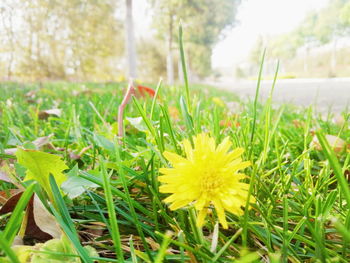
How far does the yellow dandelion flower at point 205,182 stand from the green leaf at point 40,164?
0.57ft

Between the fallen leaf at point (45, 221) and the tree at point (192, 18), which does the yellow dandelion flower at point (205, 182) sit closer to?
the fallen leaf at point (45, 221)

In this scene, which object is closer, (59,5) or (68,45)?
(59,5)

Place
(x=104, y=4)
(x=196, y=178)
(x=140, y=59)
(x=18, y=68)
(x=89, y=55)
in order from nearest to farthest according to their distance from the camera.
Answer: (x=196, y=178)
(x=18, y=68)
(x=104, y=4)
(x=89, y=55)
(x=140, y=59)

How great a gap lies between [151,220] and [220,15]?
15.1 m

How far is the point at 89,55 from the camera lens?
13555 mm

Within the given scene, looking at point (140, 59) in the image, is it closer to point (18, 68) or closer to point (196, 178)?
point (18, 68)

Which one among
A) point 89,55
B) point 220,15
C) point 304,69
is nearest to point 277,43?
point 304,69

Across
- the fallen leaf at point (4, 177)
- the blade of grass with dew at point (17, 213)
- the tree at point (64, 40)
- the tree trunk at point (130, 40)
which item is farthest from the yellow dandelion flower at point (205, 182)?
the tree at point (64, 40)

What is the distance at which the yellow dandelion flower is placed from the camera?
0.29m

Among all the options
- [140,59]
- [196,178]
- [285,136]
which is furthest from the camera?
[140,59]

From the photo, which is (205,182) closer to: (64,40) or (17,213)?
(17,213)

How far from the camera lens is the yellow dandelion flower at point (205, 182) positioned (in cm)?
29

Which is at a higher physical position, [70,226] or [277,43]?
[277,43]

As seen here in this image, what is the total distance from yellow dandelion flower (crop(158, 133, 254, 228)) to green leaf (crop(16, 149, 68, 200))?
174 mm
